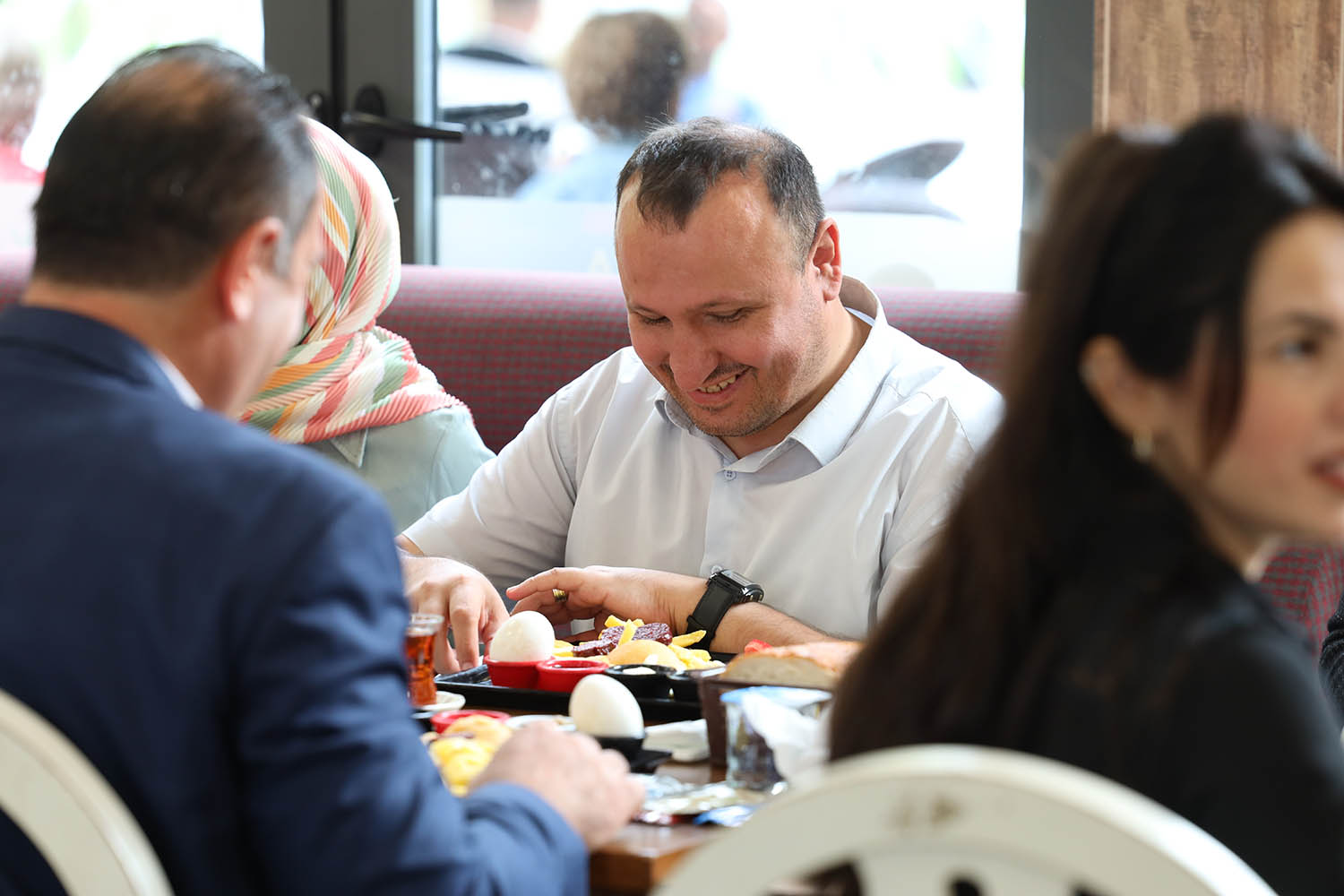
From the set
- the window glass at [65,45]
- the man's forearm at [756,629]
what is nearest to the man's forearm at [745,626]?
the man's forearm at [756,629]

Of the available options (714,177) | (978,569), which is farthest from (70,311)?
(714,177)

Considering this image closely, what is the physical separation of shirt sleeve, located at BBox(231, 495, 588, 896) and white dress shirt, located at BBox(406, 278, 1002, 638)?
1.16 metres

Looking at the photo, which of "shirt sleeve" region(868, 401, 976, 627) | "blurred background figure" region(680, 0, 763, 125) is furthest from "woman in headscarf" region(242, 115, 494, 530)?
"blurred background figure" region(680, 0, 763, 125)

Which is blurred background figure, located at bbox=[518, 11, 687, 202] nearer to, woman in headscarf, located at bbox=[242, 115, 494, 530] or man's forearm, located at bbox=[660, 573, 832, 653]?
woman in headscarf, located at bbox=[242, 115, 494, 530]

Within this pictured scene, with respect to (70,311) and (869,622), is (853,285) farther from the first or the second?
(70,311)

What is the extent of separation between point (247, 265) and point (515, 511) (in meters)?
1.42

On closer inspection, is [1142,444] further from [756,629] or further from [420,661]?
[756,629]

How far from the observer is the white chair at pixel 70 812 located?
0.94 m

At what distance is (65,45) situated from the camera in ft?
13.0

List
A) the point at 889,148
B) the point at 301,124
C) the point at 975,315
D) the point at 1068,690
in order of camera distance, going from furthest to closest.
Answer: the point at 889,148, the point at 975,315, the point at 301,124, the point at 1068,690

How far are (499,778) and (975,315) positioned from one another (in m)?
1.83

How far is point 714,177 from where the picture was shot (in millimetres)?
2213

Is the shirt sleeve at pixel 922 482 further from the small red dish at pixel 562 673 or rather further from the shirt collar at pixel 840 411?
the small red dish at pixel 562 673

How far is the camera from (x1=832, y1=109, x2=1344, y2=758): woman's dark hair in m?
0.99
